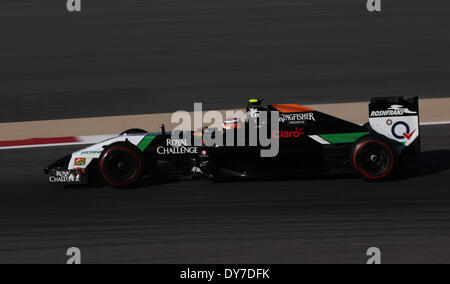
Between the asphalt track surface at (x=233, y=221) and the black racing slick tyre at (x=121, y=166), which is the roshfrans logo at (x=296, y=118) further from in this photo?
the black racing slick tyre at (x=121, y=166)

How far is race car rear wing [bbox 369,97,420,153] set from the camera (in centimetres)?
921

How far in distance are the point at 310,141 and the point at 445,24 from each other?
1300cm

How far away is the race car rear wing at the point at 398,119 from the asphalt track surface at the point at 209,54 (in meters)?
5.72

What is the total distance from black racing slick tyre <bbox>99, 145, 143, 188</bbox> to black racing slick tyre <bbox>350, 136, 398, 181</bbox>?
324 cm

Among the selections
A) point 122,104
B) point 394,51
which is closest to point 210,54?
point 122,104

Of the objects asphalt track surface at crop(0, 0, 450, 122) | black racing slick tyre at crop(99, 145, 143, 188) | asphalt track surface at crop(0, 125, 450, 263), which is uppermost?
asphalt track surface at crop(0, 0, 450, 122)

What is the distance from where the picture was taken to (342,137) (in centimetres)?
914

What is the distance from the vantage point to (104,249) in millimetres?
7098

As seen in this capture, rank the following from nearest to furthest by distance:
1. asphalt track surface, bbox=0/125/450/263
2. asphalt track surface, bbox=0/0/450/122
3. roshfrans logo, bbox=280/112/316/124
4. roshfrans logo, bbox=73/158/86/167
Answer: asphalt track surface, bbox=0/125/450/263, roshfrans logo, bbox=280/112/316/124, roshfrans logo, bbox=73/158/86/167, asphalt track surface, bbox=0/0/450/122

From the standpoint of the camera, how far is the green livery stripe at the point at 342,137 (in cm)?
911

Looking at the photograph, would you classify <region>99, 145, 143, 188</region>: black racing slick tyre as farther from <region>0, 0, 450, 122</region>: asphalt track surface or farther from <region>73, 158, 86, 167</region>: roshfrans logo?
<region>0, 0, 450, 122</region>: asphalt track surface

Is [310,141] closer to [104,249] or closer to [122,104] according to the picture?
[104,249]

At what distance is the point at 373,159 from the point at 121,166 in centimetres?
379

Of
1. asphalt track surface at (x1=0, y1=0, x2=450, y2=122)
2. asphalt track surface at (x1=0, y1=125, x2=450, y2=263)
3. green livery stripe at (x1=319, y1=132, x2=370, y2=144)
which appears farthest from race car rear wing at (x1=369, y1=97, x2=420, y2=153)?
asphalt track surface at (x1=0, y1=0, x2=450, y2=122)
